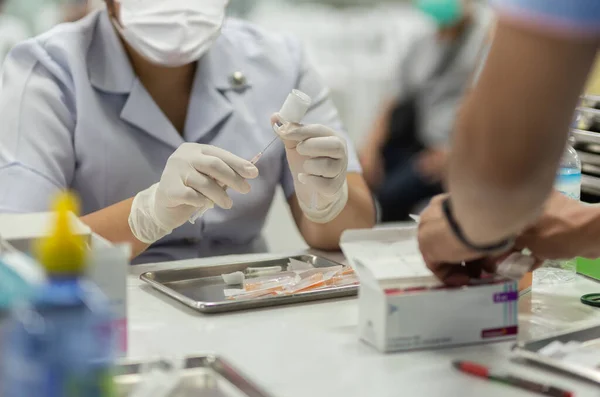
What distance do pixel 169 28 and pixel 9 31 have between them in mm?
1277

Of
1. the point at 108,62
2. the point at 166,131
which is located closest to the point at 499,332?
the point at 166,131

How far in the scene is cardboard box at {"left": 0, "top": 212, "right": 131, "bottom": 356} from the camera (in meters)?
0.97

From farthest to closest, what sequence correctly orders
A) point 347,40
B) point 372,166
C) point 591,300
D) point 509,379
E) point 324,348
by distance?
point 372,166
point 347,40
point 591,300
point 324,348
point 509,379

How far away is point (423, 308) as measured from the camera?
3.49 feet

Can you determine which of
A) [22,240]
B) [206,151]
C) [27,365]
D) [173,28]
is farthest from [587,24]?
[173,28]

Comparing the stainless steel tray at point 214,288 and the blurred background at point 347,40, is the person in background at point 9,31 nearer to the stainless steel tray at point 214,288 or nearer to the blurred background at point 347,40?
the blurred background at point 347,40

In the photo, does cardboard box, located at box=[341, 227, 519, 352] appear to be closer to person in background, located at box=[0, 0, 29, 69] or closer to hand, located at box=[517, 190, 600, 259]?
hand, located at box=[517, 190, 600, 259]

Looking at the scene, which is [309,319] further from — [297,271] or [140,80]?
[140,80]

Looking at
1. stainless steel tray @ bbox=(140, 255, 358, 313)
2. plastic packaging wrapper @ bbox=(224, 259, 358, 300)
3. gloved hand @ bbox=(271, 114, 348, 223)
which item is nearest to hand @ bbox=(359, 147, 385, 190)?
gloved hand @ bbox=(271, 114, 348, 223)

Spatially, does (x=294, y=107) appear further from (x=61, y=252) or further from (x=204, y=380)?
(x=61, y=252)

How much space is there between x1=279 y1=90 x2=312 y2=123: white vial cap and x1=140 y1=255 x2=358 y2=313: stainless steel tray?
28 centimetres

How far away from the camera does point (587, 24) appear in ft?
2.44

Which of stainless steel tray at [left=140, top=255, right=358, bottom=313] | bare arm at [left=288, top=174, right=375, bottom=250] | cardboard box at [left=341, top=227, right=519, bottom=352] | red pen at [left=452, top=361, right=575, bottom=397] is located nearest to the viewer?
red pen at [left=452, top=361, right=575, bottom=397]

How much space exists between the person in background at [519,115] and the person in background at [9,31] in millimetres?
2166
